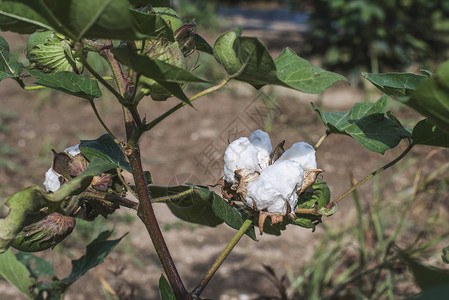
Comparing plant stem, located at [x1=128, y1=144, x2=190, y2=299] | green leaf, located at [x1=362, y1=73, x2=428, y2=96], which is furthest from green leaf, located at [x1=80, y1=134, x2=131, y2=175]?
green leaf, located at [x1=362, y1=73, x2=428, y2=96]

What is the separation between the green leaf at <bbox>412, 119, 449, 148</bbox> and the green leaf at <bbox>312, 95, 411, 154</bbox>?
0.04ft

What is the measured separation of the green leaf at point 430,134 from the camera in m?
0.51

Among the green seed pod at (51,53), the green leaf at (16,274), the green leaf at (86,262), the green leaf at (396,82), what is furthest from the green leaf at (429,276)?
the green leaf at (16,274)

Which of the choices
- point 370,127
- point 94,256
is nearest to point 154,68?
point 370,127

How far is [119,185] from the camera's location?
51 centimetres

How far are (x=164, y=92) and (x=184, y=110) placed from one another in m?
2.26

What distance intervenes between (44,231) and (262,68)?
268mm

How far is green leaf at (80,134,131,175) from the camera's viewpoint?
45 cm

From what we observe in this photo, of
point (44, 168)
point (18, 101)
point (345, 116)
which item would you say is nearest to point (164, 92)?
point (345, 116)

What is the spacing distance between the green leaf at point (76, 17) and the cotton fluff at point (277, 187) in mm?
184

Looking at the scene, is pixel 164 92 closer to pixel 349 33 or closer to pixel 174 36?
pixel 174 36

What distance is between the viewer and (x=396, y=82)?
1.56ft

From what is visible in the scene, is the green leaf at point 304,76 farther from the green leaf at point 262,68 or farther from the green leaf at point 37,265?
the green leaf at point 37,265

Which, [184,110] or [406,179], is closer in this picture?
[406,179]
